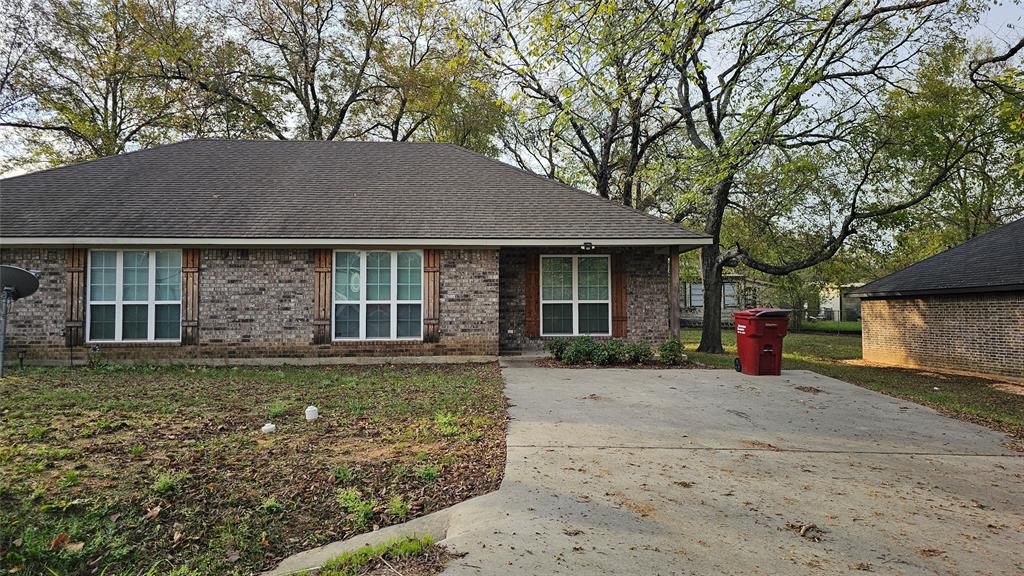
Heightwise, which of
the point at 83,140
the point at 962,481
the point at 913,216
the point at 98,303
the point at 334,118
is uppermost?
the point at 334,118

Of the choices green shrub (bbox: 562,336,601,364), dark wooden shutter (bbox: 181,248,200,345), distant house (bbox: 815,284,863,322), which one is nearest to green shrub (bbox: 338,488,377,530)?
green shrub (bbox: 562,336,601,364)

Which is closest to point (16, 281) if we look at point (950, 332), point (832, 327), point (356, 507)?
point (356, 507)

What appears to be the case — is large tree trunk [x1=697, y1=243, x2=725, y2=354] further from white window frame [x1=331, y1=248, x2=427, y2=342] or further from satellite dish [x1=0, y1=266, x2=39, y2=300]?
satellite dish [x1=0, y1=266, x2=39, y2=300]

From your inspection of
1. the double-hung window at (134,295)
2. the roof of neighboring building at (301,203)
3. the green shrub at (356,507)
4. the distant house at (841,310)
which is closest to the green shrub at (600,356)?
the roof of neighboring building at (301,203)

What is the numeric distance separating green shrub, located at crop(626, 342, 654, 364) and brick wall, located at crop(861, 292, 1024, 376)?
9.20 meters

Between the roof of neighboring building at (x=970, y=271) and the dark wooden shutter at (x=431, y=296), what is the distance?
43.7 feet

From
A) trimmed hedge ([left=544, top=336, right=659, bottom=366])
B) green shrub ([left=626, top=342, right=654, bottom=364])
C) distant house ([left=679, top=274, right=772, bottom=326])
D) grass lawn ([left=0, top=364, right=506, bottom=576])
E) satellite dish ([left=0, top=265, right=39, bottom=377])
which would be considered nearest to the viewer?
grass lawn ([left=0, top=364, right=506, bottom=576])

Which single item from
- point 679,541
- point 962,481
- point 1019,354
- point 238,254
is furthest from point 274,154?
point 1019,354

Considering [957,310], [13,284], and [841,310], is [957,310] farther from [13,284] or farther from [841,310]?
[841,310]

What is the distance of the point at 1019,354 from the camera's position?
11789 millimetres

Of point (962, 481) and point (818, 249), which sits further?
point (818, 249)

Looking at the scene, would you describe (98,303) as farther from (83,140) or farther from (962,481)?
(83,140)

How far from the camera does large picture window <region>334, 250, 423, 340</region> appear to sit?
10.7 m

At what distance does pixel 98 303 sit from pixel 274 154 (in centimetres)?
583
